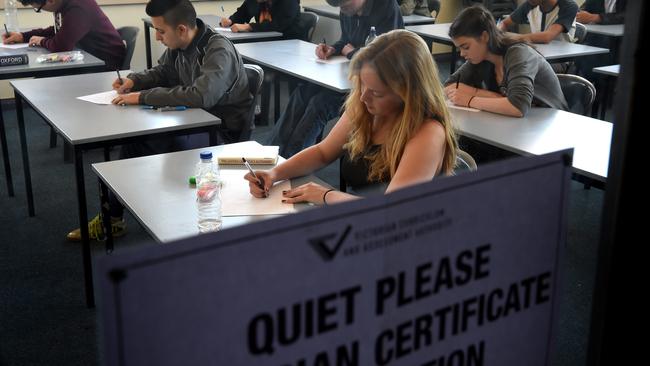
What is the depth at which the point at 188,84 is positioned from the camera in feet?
11.0

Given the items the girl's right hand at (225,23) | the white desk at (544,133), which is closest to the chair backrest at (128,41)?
the girl's right hand at (225,23)

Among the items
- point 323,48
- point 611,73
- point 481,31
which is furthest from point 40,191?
point 611,73

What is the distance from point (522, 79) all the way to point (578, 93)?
1.56ft

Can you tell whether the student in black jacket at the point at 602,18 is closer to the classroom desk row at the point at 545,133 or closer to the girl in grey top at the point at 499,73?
the girl in grey top at the point at 499,73

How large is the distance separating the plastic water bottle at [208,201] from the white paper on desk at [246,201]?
0.03 m

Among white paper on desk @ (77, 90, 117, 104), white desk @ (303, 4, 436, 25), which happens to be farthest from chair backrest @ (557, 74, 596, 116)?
white desk @ (303, 4, 436, 25)

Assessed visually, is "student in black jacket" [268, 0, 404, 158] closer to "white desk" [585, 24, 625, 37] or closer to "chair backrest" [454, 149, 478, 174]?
"chair backrest" [454, 149, 478, 174]

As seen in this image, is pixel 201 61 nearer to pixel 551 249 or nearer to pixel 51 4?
pixel 51 4

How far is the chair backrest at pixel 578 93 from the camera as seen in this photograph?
3.33 metres

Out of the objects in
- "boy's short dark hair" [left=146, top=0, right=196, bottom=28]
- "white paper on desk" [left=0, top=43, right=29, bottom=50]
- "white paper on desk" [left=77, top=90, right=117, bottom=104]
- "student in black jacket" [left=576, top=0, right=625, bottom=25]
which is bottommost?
"white paper on desk" [left=77, top=90, right=117, bottom=104]

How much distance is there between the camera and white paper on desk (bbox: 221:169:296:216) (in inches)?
80.0

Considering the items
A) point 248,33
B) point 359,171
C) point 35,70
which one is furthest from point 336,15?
point 359,171

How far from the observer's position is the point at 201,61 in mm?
3252

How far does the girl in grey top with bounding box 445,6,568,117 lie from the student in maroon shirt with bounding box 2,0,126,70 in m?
2.37
